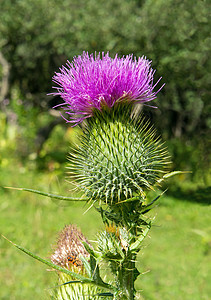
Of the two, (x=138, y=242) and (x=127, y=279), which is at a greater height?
(x=138, y=242)

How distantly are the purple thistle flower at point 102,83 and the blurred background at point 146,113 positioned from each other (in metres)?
2.05

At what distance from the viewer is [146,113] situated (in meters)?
5.26

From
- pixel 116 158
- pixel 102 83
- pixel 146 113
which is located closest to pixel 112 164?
pixel 116 158

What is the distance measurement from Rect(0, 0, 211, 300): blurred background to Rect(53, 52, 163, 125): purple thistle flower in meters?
2.05

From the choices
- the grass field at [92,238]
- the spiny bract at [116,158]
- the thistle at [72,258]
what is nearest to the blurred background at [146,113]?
the grass field at [92,238]

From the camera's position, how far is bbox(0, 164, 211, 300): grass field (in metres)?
3.87

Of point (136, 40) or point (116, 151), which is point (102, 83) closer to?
point (116, 151)

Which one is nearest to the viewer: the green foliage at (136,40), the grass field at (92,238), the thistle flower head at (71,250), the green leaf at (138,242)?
Result: the green leaf at (138,242)

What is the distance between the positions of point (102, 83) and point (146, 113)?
145 inches

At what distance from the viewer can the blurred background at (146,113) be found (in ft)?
14.1

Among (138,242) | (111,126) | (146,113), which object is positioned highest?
(146,113)

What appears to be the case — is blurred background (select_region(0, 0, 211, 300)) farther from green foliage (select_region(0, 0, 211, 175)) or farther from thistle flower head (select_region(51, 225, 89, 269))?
thistle flower head (select_region(51, 225, 89, 269))

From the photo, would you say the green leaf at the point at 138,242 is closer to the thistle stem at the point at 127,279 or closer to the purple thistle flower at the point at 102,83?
the thistle stem at the point at 127,279

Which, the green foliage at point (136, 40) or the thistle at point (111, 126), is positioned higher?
the green foliage at point (136, 40)
